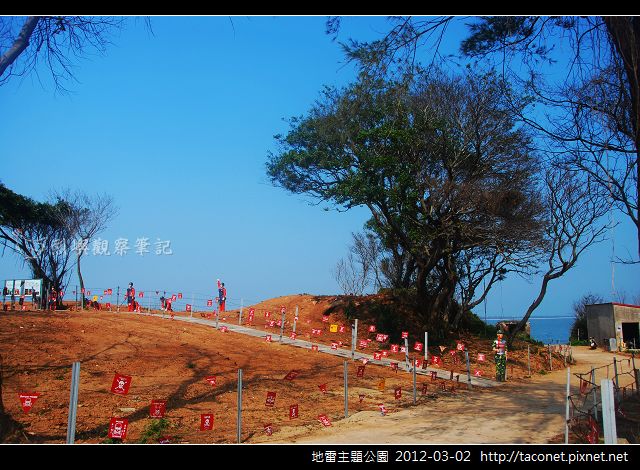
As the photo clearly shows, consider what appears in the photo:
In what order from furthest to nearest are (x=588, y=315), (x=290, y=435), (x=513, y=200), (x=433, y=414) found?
(x=588, y=315)
(x=513, y=200)
(x=433, y=414)
(x=290, y=435)

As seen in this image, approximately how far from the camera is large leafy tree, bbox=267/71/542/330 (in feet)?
71.1

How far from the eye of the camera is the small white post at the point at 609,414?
17.2 ft

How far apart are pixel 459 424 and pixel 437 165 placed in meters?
15.1

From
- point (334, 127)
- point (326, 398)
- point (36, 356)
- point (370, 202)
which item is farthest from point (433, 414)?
point (334, 127)

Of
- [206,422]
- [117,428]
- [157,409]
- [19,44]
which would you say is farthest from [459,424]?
[19,44]

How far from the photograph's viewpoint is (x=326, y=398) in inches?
480

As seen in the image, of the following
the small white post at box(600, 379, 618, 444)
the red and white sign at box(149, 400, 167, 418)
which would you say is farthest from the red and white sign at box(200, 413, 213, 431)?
the small white post at box(600, 379, 618, 444)

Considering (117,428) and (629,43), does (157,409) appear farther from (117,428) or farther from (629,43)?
(629,43)

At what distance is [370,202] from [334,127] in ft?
12.8

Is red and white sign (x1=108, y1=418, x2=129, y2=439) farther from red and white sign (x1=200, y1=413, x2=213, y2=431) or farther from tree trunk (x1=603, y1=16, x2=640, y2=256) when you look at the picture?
tree trunk (x1=603, y1=16, x2=640, y2=256)

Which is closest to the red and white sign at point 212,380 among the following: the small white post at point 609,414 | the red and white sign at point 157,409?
the red and white sign at point 157,409

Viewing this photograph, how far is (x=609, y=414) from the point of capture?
17.5 ft

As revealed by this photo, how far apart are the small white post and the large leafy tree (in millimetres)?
16450
